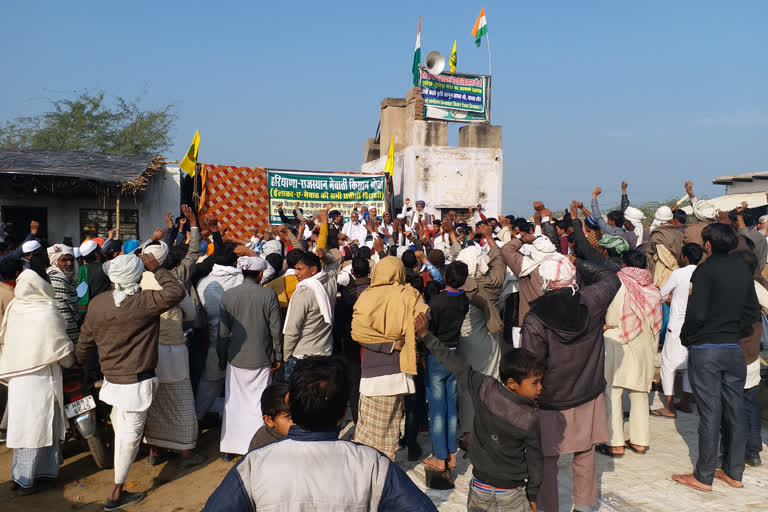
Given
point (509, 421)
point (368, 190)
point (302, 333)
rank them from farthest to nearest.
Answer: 1. point (368, 190)
2. point (302, 333)
3. point (509, 421)

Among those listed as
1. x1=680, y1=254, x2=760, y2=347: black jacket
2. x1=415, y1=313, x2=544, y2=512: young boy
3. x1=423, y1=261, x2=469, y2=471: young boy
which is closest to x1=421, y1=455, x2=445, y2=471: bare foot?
x1=423, y1=261, x2=469, y2=471: young boy

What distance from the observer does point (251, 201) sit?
14.9m

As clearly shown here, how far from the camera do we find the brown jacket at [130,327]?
13.8ft

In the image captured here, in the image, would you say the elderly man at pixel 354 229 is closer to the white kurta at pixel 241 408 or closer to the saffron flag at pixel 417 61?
the saffron flag at pixel 417 61

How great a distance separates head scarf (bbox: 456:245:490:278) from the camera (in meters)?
5.87

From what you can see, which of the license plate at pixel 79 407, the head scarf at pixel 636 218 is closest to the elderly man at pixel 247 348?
the license plate at pixel 79 407

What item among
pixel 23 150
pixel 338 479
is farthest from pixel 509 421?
pixel 23 150

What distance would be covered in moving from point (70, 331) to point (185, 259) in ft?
3.93

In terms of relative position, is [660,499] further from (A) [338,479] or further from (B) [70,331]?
(B) [70,331]

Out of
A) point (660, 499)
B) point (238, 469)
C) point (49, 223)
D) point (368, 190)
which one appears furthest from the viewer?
point (368, 190)

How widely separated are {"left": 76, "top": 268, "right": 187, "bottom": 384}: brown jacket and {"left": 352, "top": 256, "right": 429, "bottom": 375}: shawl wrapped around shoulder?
1.34 meters

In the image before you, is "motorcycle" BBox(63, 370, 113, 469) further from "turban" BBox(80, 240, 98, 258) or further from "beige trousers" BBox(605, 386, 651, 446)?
"beige trousers" BBox(605, 386, 651, 446)

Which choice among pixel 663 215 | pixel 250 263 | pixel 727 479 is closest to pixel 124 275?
pixel 250 263

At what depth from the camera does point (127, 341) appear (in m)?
4.27
